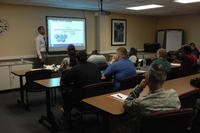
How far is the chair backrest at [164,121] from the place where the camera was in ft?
5.81

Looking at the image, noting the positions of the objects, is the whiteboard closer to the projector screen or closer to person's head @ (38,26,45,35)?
the projector screen

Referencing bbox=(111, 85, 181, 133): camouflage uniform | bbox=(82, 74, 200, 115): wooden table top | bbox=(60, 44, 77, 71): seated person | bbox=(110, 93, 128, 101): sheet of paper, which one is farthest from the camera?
bbox=(60, 44, 77, 71): seated person

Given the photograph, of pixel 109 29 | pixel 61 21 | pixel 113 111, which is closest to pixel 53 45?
pixel 61 21

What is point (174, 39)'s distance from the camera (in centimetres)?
923

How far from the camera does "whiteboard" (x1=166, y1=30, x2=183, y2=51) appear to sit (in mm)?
9127

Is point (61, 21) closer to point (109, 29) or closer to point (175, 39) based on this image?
point (109, 29)

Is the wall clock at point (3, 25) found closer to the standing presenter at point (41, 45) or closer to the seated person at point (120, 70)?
the standing presenter at point (41, 45)

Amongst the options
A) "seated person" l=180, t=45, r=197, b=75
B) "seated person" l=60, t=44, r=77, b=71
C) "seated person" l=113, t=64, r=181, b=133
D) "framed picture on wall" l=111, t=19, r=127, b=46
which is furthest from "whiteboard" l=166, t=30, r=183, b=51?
"seated person" l=113, t=64, r=181, b=133

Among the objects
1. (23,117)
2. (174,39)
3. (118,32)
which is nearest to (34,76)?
(23,117)

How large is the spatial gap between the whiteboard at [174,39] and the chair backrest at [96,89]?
23.0 feet

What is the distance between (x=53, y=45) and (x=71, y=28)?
820 millimetres

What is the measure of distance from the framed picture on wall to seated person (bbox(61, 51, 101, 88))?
5.33 m

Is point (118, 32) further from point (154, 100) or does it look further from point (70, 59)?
point (154, 100)

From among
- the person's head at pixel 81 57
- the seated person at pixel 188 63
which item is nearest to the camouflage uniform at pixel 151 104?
the person's head at pixel 81 57
